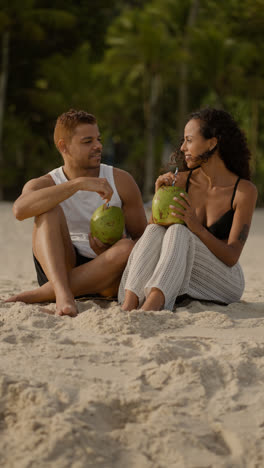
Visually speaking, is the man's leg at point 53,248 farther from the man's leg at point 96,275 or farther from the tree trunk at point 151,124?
the tree trunk at point 151,124

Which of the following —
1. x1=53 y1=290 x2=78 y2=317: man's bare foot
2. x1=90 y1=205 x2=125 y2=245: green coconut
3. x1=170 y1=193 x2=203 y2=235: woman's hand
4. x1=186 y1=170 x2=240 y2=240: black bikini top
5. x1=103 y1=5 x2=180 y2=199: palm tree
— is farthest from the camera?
x1=103 y1=5 x2=180 y2=199: palm tree

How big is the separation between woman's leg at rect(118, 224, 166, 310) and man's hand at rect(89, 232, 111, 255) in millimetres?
306

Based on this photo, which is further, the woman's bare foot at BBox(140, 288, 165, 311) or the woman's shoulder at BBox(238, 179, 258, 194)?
the woman's shoulder at BBox(238, 179, 258, 194)

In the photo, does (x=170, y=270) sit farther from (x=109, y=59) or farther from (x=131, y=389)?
(x=109, y=59)

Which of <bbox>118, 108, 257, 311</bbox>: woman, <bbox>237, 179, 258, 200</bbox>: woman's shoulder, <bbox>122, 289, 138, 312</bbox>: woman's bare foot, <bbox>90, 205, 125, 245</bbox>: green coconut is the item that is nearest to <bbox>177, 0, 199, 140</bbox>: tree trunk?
<bbox>118, 108, 257, 311</bbox>: woman

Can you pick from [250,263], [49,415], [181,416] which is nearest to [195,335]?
[181,416]

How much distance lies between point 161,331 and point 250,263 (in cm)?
554

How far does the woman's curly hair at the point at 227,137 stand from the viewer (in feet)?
13.9

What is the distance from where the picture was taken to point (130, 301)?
154 inches

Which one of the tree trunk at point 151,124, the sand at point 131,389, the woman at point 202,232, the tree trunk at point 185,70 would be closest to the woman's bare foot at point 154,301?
the woman at point 202,232

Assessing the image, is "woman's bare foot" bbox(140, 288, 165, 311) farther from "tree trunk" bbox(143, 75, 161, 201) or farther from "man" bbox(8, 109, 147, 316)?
"tree trunk" bbox(143, 75, 161, 201)

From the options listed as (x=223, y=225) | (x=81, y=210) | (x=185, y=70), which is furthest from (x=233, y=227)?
(x=185, y=70)

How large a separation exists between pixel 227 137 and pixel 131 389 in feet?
6.90

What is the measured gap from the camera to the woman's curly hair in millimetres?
4234
